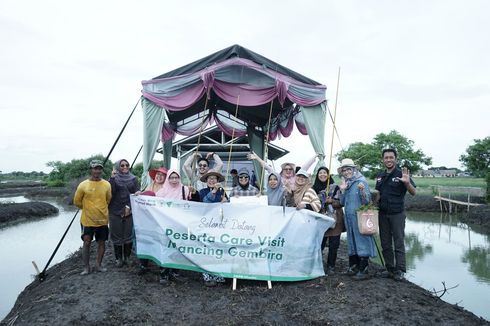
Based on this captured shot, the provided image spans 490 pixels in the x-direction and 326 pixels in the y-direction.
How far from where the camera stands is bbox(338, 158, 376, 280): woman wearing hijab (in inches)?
159

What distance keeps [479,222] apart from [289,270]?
12136mm

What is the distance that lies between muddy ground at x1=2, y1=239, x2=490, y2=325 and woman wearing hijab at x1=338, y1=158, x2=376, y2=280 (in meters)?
0.24

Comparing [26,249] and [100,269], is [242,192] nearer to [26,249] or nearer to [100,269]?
[100,269]

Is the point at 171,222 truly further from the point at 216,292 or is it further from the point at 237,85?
the point at 237,85

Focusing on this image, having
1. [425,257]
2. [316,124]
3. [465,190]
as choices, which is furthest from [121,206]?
[465,190]

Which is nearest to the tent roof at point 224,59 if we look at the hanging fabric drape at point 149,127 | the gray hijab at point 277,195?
the hanging fabric drape at point 149,127

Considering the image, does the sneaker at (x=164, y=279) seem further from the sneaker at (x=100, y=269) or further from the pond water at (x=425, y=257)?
the pond water at (x=425, y=257)

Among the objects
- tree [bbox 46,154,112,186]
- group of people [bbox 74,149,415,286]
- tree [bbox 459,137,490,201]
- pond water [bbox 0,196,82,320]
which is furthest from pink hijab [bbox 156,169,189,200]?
tree [bbox 46,154,112,186]

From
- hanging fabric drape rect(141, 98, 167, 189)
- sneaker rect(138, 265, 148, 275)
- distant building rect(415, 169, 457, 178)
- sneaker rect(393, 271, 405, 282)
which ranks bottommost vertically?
sneaker rect(138, 265, 148, 275)

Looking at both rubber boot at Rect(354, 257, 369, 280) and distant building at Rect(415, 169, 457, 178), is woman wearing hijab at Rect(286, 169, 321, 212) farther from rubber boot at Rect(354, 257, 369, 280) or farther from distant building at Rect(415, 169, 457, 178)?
distant building at Rect(415, 169, 457, 178)

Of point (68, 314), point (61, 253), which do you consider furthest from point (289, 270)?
point (61, 253)

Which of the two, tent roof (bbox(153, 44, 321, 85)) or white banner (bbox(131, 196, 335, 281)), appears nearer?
white banner (bbox(131, 196, 335, 281))

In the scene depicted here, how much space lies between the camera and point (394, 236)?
4125 millimetres

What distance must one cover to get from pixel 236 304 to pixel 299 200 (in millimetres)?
1452
